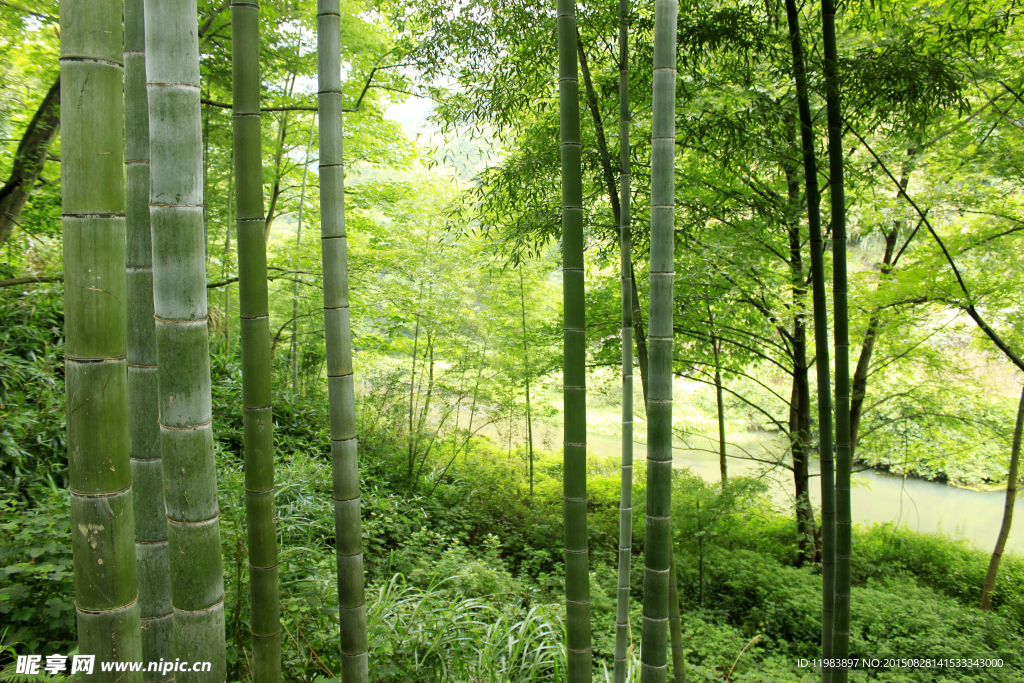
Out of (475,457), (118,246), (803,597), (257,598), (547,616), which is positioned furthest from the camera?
(475,457)

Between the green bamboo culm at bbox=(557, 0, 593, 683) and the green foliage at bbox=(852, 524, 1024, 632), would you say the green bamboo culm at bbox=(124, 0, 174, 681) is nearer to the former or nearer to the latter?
the green bamboo culm at bbox=(557, 0, 593, 683)

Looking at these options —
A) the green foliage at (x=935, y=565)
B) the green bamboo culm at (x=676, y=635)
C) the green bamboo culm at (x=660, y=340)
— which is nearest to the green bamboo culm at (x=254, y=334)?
the green bamboo culm at (x=660, y=340)

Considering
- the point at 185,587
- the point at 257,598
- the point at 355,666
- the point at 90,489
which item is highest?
the point at 90,489

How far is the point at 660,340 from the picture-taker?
157 cm

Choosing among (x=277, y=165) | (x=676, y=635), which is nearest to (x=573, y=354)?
(x=676, y=635)

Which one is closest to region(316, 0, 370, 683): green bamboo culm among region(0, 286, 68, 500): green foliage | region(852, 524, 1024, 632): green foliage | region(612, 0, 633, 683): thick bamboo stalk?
region(612, 0, 633, 683): thick bamboo stalk

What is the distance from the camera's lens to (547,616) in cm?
350

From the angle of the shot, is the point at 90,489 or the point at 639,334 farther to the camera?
the point at 639,334

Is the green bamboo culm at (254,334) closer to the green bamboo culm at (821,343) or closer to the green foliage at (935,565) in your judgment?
the green bamboo culm at (821,343)

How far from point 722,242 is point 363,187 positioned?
4.63 m

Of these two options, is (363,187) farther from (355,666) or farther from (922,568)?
(922,568)

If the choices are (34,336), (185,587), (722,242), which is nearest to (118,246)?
(185,587)

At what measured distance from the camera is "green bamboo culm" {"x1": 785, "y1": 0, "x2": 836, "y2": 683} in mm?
2539

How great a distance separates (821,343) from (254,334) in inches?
97.9
